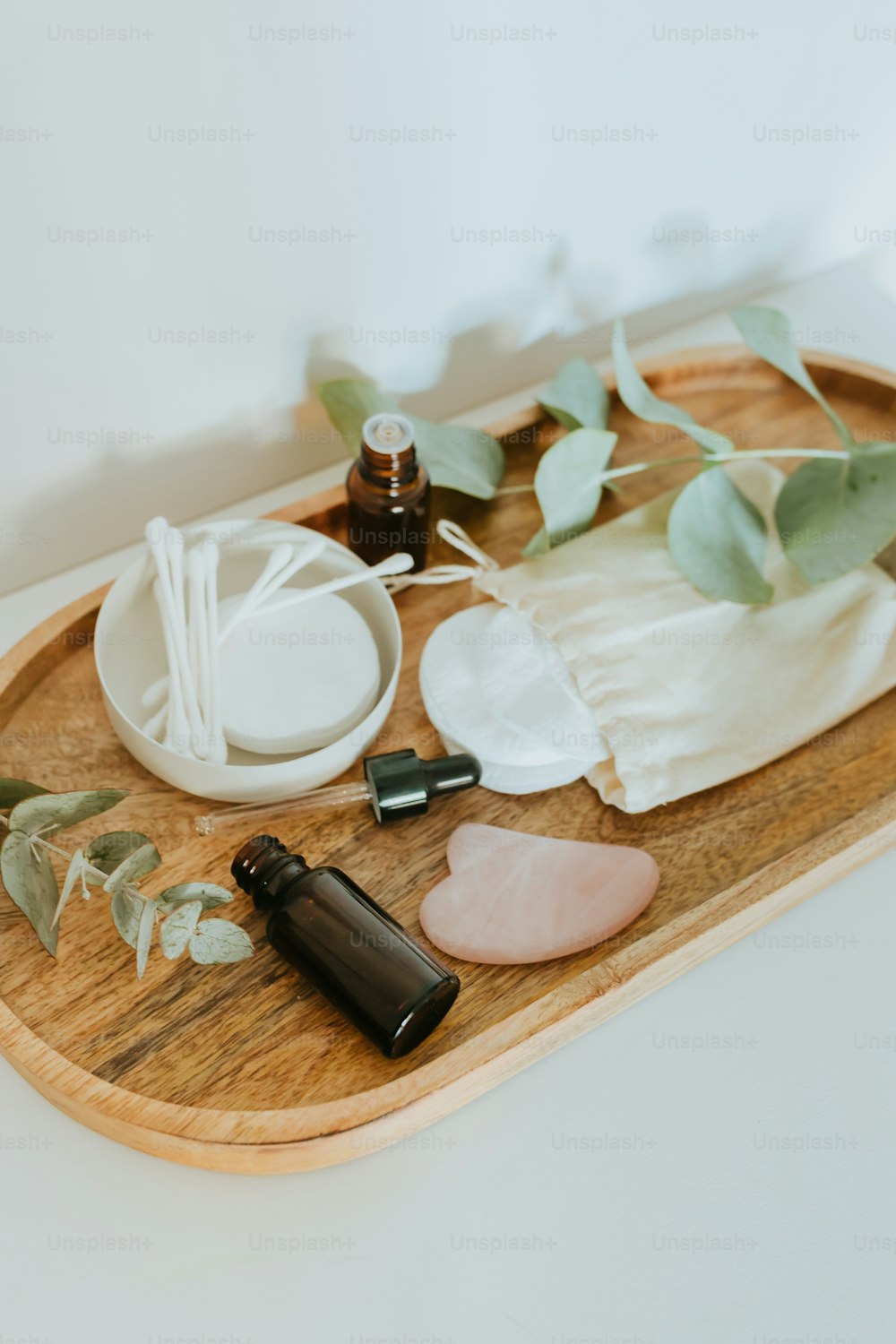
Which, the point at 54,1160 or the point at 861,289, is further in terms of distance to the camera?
the point at 861,289

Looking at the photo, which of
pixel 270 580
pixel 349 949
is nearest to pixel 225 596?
pixel 270 580

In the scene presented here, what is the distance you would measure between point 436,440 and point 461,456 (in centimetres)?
2

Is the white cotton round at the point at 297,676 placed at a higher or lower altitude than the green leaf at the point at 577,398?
lower

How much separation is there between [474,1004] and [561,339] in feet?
1.88

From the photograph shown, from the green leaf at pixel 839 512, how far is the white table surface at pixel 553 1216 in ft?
1.04

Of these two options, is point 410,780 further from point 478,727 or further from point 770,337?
point 770,337

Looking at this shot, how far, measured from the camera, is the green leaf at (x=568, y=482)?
0.78 meters

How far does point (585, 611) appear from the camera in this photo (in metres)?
0.76

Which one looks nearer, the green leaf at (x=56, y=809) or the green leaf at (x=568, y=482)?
the green leaf at (x=56, y=809)

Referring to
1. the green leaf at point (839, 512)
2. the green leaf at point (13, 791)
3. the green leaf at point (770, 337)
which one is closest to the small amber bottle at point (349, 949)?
the green leaf at point (13, 791)

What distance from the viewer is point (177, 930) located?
0.59 metres

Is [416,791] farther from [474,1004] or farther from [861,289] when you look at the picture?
[861,289]

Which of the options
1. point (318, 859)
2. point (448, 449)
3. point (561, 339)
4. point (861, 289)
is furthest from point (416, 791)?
point (861, 289)

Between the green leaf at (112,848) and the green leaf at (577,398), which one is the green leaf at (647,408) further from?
the green leaf at (112,848)
